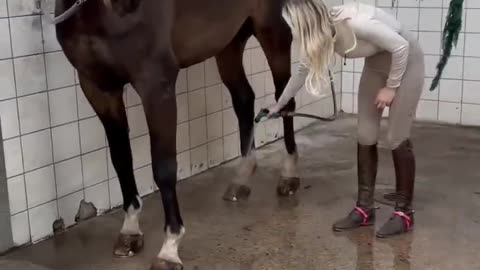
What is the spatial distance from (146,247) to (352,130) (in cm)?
243

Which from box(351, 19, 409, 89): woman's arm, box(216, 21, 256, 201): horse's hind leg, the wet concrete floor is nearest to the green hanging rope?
the wet concrete floor

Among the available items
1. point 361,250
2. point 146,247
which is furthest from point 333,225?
point 146,247

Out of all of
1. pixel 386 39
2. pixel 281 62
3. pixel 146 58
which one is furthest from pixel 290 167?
pixel 146 58

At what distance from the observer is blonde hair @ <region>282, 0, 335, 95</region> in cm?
277

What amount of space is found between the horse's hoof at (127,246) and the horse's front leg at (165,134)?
0.86ft

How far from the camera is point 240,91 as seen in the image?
12.4ft

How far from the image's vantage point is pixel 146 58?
8.64 ft

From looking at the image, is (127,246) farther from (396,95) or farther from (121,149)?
(396,95)

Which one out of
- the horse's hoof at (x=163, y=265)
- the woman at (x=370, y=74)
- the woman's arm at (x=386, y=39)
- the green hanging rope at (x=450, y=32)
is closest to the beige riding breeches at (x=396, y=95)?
the woman at (x=370, y=74)

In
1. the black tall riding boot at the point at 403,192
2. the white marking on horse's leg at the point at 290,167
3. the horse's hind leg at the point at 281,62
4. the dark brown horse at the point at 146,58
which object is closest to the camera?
the dark brown horse at the point at 146,58

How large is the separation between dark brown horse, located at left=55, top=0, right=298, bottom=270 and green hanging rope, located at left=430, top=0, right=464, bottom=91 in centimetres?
222

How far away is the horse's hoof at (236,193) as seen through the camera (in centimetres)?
371

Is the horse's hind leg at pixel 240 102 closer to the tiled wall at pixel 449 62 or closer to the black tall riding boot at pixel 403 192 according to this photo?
the black tall riding boot at pixel 403 192

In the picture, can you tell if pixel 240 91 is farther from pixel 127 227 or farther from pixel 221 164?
pixel 127 227
